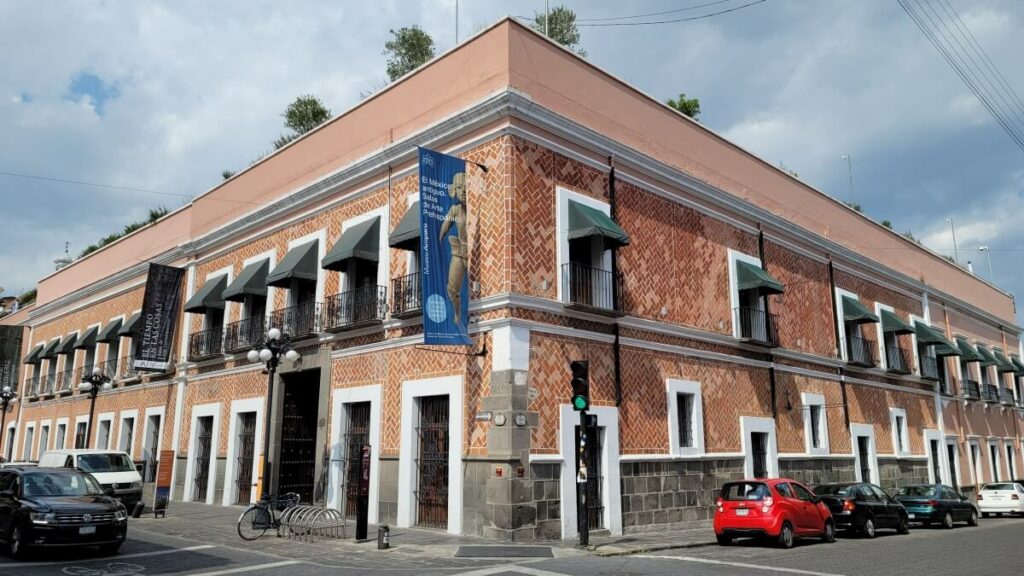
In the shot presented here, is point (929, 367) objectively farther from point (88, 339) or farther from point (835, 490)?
point (88, 339)

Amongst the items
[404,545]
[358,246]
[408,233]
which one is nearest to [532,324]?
[408,233]

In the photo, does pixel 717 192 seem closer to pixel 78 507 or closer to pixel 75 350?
pixel 78 507

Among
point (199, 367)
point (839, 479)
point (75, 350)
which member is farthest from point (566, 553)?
point (75, 350)

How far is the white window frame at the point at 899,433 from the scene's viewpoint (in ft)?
91.8

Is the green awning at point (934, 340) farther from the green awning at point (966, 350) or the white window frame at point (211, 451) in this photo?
the white window frame at point (211, 451)

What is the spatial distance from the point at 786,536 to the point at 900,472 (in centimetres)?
1574

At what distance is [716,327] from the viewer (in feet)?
67.8

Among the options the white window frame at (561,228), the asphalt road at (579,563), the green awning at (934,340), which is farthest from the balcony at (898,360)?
the white window frame at (561,228)

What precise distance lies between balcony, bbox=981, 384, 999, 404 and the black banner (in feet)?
117

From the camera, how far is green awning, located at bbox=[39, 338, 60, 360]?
3520 centimetres

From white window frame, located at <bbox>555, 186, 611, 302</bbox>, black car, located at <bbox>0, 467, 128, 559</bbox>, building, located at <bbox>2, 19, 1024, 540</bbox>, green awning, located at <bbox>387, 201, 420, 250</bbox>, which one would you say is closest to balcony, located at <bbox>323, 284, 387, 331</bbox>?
building, located at <bbox>2, 19, 1024, 540</bbox>

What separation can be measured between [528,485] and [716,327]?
863 cm

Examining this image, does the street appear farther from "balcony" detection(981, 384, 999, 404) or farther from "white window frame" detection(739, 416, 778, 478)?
"balcony" detection(981, 384, 999, 404)

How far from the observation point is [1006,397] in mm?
37781
